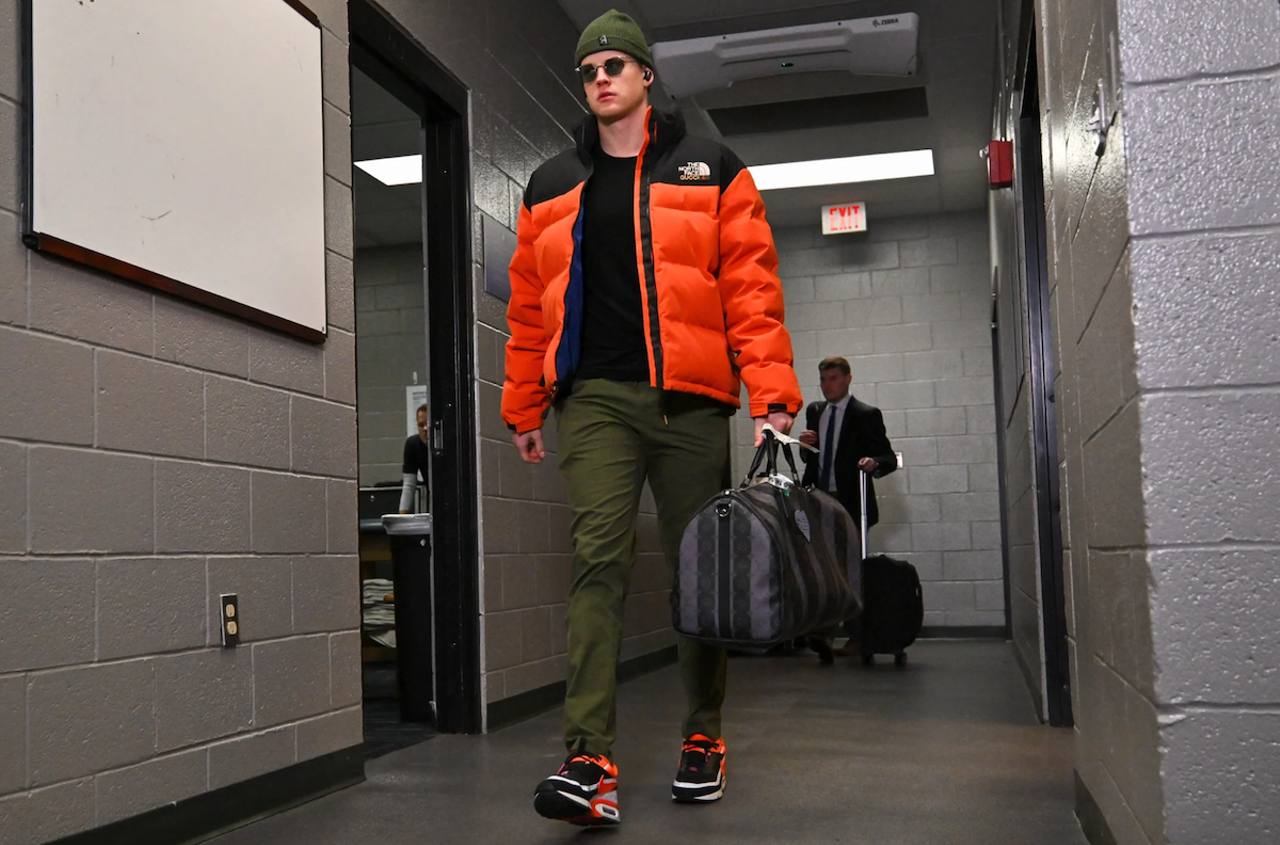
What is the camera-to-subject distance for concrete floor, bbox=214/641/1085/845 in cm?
223

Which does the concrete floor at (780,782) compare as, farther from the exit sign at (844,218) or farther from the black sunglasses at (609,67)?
the exit sign at (844,218)

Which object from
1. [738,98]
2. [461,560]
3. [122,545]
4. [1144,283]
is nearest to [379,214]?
[738,98]

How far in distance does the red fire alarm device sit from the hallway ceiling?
94 cm

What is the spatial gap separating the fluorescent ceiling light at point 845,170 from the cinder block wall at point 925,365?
834mm

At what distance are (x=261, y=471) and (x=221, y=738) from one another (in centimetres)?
56

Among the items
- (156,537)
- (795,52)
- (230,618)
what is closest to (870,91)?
(795,52)

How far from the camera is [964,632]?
767cm

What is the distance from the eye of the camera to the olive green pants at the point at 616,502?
7.47ft

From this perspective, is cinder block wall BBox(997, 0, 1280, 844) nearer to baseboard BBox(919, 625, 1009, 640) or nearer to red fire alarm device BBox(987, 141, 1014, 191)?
red fire alarm device BBox(987, 141, 1014, 191)

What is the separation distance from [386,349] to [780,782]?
239 inches

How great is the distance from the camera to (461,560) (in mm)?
3697

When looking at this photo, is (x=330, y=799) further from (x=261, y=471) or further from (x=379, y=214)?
(x=379, y=214)

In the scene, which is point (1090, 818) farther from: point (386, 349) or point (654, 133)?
point (386, 349)

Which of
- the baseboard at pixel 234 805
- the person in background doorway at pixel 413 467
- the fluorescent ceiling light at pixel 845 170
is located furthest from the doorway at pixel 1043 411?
the person in background doorway at pixel 413 467
